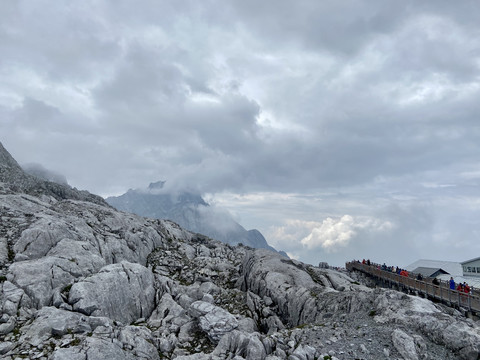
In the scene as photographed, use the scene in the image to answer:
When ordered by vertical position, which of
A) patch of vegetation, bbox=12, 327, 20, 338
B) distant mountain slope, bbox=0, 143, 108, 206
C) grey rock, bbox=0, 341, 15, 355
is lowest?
grey rock, bbox=0, 341, 15, 355

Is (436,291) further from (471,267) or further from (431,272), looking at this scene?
(471,267)

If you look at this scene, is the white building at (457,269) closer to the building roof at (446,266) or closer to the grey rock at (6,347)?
the building roof at (446,266)

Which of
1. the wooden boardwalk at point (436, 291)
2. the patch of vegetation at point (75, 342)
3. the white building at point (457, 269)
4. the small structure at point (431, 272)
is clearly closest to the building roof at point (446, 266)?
the white building at point (457, 269)

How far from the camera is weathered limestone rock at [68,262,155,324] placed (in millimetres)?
22297

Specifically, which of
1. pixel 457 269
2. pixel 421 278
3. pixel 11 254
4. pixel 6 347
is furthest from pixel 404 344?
pixel 457 269

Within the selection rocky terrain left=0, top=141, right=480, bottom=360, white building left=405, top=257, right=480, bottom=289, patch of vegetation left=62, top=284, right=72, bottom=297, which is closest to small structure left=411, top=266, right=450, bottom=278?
white building left=405, top=257, right=480, bottom=289

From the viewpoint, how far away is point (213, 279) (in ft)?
139

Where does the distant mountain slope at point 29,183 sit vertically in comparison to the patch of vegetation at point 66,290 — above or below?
above

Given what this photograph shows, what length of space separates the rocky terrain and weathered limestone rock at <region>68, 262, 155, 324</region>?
0.32 feet

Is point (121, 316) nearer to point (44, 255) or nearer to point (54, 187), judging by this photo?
point (44, 255)

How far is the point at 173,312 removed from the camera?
2619cm

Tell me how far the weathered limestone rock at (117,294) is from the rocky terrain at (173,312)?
10cm

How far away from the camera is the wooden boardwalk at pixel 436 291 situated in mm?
28814

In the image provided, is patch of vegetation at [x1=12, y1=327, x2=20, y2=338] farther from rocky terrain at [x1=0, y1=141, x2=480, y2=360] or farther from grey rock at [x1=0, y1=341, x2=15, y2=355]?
grey rock at [x1=0, y1=341, x2=15, y2=355]
